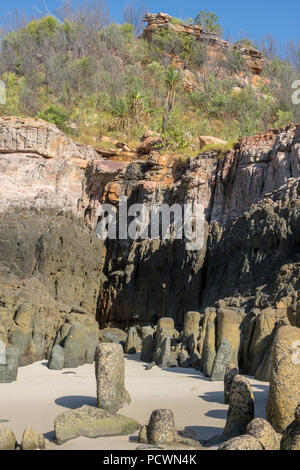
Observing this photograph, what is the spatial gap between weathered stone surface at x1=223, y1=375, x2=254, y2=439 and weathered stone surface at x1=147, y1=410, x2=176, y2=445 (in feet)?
1.66

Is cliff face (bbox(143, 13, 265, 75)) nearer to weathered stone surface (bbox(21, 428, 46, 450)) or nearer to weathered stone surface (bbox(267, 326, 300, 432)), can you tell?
weathered stone surface (bbox(267, 326, 300, 432))

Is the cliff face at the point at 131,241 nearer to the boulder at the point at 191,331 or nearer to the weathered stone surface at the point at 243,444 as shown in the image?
the boulder at the point at 191,331

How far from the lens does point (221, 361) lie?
8711 mm

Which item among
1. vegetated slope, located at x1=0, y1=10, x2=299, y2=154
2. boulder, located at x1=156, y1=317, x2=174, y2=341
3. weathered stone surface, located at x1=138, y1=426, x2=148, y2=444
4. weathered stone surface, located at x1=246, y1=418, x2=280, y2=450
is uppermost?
vegetated slope, located at x1=0, y1=10, x2=299, y2=154

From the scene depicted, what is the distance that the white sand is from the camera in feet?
17.2

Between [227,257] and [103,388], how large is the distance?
10.8m

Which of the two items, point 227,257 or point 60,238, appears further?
point 60,238

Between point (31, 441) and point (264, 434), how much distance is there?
197cm

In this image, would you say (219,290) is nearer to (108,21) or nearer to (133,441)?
(133,441)

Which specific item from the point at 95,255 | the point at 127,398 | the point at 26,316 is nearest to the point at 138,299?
the point at 95,255

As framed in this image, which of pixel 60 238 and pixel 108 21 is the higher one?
pixel 108 21

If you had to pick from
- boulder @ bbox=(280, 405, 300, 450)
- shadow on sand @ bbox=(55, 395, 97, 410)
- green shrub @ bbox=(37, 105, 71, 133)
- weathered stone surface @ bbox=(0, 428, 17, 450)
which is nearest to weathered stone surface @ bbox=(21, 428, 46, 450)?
weathered stone surface @ bbox=(0, 428, 17, 450)

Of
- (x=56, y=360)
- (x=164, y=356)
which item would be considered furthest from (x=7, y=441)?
(x=164, y=356)

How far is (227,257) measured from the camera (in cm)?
1648
